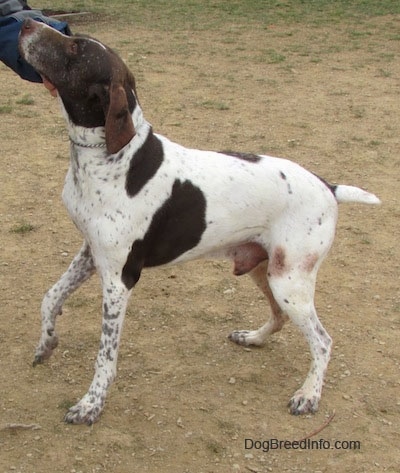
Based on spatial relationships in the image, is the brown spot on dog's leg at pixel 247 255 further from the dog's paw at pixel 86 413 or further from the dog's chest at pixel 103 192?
the dog's paw at pixel 86 413

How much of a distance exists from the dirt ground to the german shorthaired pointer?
0.66 feet

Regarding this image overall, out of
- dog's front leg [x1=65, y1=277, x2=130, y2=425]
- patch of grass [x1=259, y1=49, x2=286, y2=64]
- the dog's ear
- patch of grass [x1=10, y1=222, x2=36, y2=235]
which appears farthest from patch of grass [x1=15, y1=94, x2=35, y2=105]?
the dog's ear

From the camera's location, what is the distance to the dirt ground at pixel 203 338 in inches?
154

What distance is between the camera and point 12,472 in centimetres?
369

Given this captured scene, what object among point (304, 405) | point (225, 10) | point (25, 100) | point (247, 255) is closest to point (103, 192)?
point (247, 255)

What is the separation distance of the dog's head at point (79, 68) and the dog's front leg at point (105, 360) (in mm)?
763

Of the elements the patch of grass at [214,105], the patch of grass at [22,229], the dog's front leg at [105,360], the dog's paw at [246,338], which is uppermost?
the dog's front leg at [105,360]

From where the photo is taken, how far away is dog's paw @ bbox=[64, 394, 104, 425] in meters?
4.00

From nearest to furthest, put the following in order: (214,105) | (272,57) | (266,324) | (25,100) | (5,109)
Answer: (266,324), (5,109), (25,100), (214,105), (272,57)

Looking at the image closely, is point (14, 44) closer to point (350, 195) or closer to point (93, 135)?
point (93, 135)

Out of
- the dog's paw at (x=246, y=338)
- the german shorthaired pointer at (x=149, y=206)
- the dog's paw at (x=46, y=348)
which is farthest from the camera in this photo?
the dog's paw at (x=246, y=338)

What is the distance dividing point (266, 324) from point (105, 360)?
111cm

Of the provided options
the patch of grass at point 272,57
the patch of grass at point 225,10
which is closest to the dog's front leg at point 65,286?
the patch of grass at point 272,57

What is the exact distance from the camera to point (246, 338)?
476 cm
